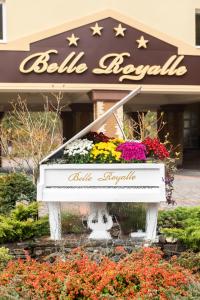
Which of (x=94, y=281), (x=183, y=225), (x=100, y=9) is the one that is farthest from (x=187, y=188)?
(x=94, y=281)

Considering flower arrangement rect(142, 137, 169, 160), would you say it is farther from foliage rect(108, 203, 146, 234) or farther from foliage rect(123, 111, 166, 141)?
foliage rect(123, 111, 166, 141)

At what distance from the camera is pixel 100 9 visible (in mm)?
20359

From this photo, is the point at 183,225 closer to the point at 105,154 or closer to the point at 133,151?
the point at 133,151

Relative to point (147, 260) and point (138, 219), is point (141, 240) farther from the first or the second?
point (147, 260)

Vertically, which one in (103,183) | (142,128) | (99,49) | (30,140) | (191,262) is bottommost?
(191,262)

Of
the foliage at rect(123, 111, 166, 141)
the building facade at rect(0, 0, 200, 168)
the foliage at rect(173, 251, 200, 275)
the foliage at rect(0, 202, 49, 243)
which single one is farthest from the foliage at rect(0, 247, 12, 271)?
the building facade at rect(0, 0, 200, 168)

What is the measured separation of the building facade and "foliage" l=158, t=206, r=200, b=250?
10.0 m

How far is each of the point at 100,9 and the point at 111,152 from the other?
44.5ft

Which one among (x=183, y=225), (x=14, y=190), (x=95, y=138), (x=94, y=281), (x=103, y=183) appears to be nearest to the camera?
(x=94, y=281)

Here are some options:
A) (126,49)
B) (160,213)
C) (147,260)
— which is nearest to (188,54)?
(126,49)

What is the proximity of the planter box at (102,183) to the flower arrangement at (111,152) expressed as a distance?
17cm

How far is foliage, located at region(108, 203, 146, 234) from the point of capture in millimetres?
8328

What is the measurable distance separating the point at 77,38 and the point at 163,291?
14.8 meters

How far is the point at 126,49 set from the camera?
19250 mm
